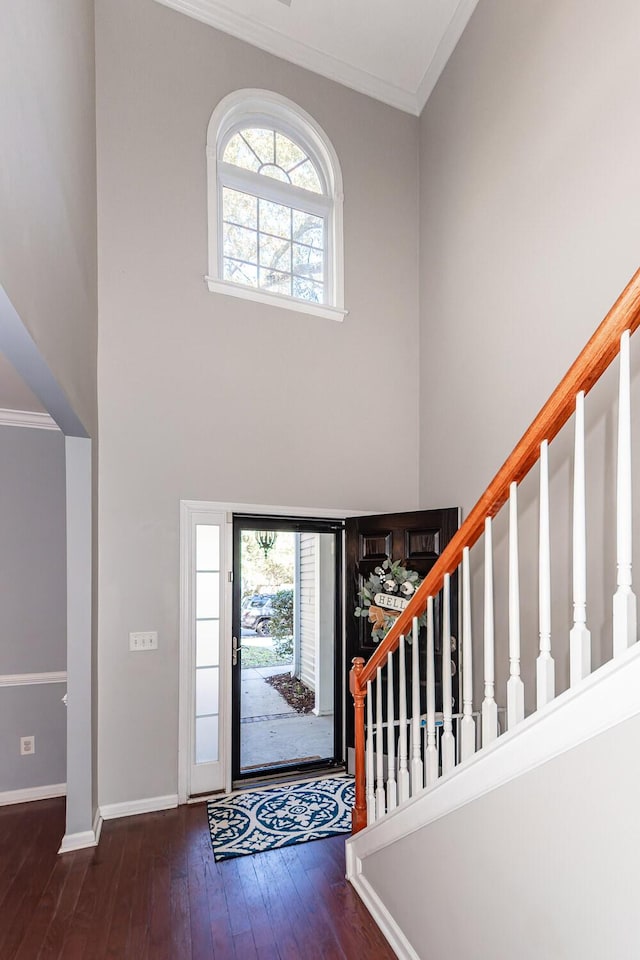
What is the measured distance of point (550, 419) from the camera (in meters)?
1.48

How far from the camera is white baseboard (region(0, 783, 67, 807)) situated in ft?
11.2

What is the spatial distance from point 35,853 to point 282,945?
4.98 ft

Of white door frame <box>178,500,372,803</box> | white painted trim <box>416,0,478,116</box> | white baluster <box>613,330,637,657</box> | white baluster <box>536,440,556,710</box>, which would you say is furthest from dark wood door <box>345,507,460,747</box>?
white painted trim <box>416,0,478,116</box>

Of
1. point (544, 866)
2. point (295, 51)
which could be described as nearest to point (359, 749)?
point (544, 866)

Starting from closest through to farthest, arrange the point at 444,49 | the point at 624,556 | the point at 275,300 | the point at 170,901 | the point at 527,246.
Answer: the point at 624,556, the point at 170,901, the point at 527,246, the point at 275,300, the point at 444,49

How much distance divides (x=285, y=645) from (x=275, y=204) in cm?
344

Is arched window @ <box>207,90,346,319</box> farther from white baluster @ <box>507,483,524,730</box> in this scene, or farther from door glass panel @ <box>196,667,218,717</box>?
white baluster @ <box>507,483,524,730</box>

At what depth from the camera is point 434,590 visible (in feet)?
6.52

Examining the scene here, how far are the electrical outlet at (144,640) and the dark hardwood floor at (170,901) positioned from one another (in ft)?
3.32

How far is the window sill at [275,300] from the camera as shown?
3.77m

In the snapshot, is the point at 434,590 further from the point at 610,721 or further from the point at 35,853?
the point at 35,853

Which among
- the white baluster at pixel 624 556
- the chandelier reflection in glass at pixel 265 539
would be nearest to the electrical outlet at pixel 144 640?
the chandelier reflection in glass at pixel 265 539

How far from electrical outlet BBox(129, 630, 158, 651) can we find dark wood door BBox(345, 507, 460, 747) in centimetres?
138

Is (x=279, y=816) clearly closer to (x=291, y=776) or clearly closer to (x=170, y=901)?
(x=291, y=776)
